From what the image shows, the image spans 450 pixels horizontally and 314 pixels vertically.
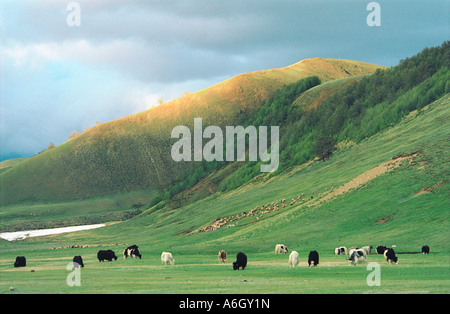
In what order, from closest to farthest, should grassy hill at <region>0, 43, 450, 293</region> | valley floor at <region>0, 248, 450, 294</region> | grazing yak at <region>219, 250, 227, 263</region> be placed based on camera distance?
1. valley floor at <region>0, 248, 450, 294</region>
2. grassy hill at <region>0, 43, 450, 293</region>
3. grazing yak at <region>219, 250, 227, 263</region>

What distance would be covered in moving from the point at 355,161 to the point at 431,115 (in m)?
21.8

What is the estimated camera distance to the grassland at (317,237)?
3250 centimetres

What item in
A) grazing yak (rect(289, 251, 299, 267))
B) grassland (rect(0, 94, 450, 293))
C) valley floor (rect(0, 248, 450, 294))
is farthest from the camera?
grazing yak (rect(289, 251, 299, 267))

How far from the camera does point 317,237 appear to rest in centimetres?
7419

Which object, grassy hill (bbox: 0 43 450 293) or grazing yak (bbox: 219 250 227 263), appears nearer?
grassy hill (bbox: 0 43 450 293)

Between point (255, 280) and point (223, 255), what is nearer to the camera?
point (255, 280)

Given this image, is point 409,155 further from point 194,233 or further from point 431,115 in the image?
point 194,233

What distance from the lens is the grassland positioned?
32500 mm
